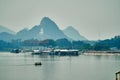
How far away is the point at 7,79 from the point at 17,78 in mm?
1351

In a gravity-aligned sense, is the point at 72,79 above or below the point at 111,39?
below

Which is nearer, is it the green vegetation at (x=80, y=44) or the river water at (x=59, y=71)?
the river water at (x=59, y=71)

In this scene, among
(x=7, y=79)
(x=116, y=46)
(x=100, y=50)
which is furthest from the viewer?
(x=116, y=46)

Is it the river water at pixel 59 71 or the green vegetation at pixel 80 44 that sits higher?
the green vegetation at pixel 80 44

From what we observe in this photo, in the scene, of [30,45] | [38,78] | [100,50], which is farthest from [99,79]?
[30,45]

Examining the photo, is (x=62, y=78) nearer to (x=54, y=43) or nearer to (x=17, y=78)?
(x=17, y=78)

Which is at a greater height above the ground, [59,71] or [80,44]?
[80,44]

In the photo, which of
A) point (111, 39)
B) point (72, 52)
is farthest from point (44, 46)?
point (72, 52)

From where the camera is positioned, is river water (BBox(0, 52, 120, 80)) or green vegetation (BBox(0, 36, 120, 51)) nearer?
river water (BBox(0, 52, 120, 80))

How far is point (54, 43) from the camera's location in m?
165

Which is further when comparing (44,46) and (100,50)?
(44,46)

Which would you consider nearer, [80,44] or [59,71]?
[59,71]

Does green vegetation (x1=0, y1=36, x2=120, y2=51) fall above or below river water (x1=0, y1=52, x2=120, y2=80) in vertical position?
above

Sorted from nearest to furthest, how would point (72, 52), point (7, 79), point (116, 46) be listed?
point (7, 79), point (72, 52), point (116, 46)
